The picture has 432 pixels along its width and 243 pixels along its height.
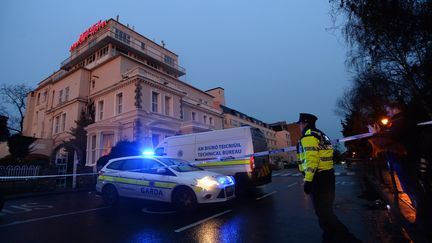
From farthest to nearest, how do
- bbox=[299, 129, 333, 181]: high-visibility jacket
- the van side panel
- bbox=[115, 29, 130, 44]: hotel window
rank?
bbox=[115, 29, 130, 44]: hotel window, the van side panel, bbox=[299, 129, 333, 181]: high-visibility jacket

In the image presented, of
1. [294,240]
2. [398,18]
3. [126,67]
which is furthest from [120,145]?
[398,18]

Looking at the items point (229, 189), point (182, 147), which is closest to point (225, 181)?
point (229, 189)

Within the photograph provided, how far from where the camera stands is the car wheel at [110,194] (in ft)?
28.1

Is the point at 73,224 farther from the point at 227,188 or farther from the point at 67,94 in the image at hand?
the point at 67,94

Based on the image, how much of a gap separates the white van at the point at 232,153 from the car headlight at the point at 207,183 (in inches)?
115

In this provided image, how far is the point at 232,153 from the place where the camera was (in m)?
10.7

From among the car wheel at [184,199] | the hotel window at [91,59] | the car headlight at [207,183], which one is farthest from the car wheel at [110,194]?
the hotel window at [91,59]

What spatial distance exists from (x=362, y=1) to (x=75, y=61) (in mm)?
35854

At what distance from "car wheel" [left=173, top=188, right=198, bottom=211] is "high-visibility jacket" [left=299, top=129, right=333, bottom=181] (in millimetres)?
3932

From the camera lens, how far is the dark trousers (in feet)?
11.9

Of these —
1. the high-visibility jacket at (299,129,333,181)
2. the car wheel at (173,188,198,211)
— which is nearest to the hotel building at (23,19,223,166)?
the car wheel at (173,188,198,211)

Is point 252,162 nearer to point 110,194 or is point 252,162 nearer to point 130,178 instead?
point 130,178

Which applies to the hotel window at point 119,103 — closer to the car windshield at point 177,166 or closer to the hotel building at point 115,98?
the hotel building at point 115,98

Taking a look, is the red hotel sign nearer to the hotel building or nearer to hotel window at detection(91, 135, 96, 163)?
the hotel building
